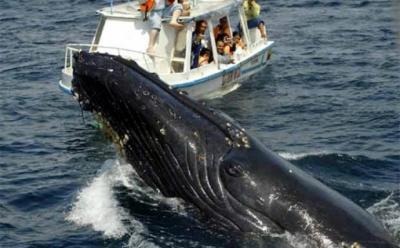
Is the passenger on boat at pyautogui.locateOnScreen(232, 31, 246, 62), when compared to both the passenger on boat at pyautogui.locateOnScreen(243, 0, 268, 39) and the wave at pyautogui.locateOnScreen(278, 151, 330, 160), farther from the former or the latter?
the wave at pyautogui.locateOnScreen(278, 151, 330, 160)

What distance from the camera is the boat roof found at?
73.4ft

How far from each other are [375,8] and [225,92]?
430 inches

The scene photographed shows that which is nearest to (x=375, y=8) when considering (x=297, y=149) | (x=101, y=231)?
(x=297, y=149)

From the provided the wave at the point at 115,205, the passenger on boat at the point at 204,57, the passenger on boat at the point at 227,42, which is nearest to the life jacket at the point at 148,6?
the passenger on boat at the point at 204,57

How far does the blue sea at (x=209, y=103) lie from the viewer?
1277cm

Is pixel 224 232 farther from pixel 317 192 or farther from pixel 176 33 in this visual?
pixel 176 33

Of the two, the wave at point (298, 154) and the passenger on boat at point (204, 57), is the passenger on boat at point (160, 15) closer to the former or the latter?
the passenger on boat at point (204, 57)

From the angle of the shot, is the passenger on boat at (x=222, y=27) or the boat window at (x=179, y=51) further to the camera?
the passenger on boat at (x=222, y=27)

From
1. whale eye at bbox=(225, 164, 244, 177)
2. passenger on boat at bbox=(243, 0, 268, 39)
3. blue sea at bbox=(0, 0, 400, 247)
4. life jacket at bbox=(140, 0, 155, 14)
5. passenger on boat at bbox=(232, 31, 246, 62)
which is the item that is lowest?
blue sea at bbox=(0, 0, 400, 247)

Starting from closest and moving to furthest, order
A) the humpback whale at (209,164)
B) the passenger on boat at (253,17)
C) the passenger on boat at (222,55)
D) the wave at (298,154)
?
the humpback whale at (209,164)
the wave at (298,154)
the passenger on boat at (222,55)
the passenger on boat at (253,17)

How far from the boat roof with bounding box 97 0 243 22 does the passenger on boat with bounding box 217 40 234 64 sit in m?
0.75

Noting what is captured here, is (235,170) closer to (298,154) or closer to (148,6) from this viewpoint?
(298,154)

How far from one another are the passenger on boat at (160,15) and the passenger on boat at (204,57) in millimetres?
1160

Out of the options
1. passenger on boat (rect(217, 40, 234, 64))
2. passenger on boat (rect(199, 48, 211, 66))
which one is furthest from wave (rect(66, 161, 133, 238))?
passenger on boat (rect(217, 40, 234, 64))
